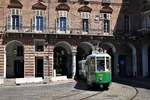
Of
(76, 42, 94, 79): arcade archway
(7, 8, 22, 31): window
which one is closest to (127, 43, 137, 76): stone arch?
(76, 42, 94, 79): arcade archway

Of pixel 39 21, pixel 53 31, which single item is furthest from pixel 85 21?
pixel 39 21

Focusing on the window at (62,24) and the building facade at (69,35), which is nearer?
the building facade at (69,35)

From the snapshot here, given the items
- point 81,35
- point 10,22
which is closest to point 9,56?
point 10,22

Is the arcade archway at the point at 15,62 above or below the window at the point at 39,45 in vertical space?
below

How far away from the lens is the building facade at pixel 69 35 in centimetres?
4759

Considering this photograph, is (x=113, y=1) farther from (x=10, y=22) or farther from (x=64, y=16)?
(x=10, y=22)

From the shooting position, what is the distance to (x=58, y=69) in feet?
184

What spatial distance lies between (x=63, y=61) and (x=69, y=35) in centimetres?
785

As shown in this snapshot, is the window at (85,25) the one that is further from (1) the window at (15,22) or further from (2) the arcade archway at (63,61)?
(1) the window at (15,22)

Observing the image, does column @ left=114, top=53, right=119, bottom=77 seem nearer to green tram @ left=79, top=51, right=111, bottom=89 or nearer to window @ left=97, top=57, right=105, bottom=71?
green tram @ left=79, top=51, right=111, bottom=89

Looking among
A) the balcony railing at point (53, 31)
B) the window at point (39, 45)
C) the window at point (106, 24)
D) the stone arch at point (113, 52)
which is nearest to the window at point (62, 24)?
the balcony railing at point (53, 31)

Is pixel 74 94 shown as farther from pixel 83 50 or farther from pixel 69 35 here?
pixel 83 50

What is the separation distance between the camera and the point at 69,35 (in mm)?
49156

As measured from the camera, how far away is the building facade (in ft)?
156
